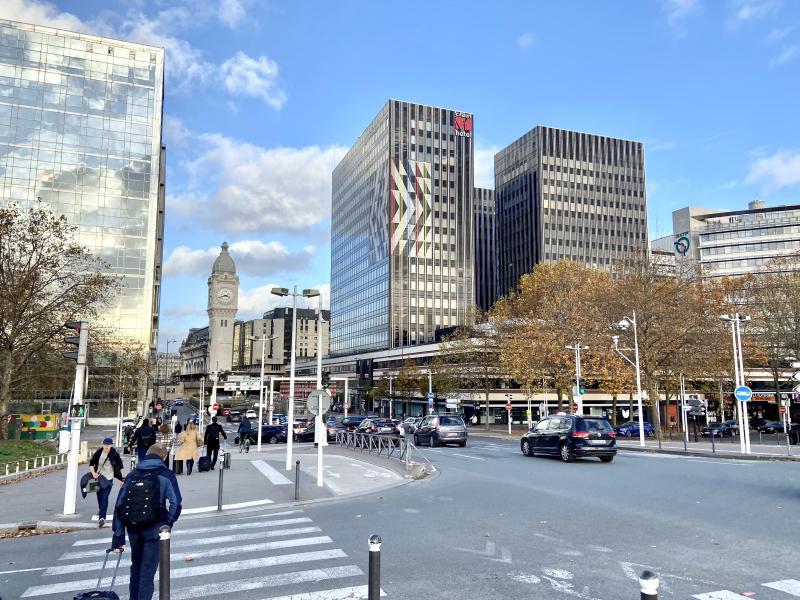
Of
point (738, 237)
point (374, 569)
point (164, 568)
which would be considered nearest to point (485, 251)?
point (738, 237)

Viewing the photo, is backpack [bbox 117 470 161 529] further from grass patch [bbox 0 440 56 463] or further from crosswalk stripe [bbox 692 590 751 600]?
grass patch [bbox 0 440 56 463]

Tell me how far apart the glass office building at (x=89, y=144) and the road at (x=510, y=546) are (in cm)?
7408

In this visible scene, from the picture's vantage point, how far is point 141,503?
249 inches

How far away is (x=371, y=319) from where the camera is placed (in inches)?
4818

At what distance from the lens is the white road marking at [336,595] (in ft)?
21.8

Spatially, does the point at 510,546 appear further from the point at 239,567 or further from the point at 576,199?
the point at 576,199

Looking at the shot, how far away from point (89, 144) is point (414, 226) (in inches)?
2281

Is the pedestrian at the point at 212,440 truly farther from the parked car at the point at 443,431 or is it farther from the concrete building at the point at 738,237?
the concrete building at the point at 738,237

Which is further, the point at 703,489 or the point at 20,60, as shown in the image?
the point at 20,60

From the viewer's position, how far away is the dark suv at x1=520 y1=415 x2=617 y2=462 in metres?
21.5

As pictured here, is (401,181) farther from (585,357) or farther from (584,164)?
(585,357)

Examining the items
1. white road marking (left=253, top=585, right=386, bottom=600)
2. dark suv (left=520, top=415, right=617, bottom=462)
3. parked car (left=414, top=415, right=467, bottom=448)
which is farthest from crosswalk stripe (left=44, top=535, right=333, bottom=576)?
parked car (left=414, top=415, right=467, bottom=448)

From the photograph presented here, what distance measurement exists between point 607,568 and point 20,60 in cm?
9712

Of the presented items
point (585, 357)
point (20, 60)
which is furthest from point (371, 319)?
point (585, 357)
